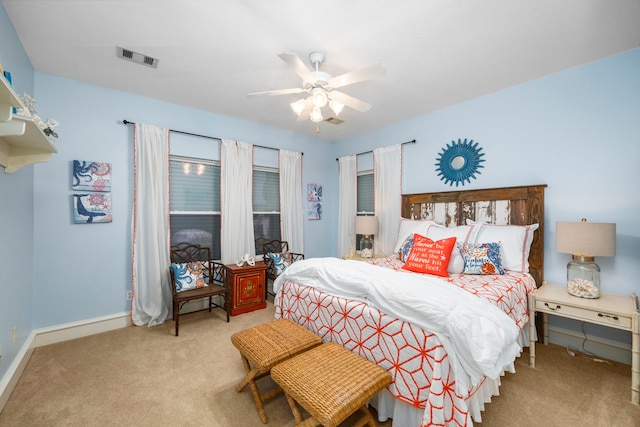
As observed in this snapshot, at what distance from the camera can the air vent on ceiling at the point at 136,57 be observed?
2.35 metres

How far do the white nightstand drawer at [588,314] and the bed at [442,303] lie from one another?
0.15 m

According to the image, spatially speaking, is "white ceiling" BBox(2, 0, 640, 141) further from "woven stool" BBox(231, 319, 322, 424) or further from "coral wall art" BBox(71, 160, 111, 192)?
"woven stool" BBox(231, 319, 322, 424)

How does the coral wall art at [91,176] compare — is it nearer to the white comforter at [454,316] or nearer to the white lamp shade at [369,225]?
the white comforter at [454,316]

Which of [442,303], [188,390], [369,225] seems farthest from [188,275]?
[442,303]

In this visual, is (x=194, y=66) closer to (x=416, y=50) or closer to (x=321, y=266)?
(x=416, y=50)

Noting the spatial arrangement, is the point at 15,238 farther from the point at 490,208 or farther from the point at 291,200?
the point at 490,208

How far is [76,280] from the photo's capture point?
287 centimetres

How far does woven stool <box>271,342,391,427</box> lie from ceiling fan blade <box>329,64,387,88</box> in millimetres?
1951

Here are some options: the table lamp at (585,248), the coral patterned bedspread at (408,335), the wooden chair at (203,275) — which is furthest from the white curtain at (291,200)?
the table lamp at (585,248)

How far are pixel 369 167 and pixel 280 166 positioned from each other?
1482 mm

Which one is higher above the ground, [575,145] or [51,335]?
[575,145]

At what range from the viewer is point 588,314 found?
6.91ft

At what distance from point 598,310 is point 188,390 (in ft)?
10.3

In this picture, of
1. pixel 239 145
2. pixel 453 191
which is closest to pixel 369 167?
pixel 453 191
